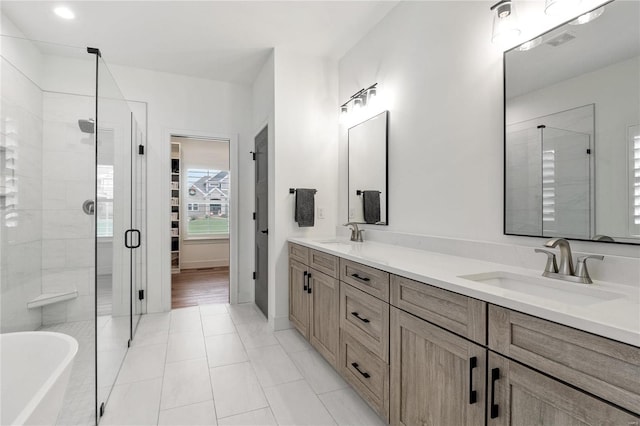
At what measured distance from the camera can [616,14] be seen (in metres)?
1.22

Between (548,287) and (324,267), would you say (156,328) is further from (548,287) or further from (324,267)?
(548,287)

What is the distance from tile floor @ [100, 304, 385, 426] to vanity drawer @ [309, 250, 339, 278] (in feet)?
2.34

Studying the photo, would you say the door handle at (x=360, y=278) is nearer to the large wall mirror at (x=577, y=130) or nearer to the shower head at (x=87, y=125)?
the large wall mirror at (x=577, y=130)

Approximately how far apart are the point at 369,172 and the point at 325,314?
50.4 inches

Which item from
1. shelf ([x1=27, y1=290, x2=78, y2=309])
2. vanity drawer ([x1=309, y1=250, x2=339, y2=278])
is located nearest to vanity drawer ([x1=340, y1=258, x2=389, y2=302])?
vanity drawer ([x1=309, y1=250, x2=339, y2=278])

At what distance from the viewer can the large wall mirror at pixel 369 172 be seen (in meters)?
2.63

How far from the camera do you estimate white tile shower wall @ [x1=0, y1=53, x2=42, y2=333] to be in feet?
5.77

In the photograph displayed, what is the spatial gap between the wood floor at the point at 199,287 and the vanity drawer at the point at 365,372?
2483 mm

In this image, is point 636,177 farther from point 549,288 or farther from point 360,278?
point 360,278

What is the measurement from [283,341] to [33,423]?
193 centimetres

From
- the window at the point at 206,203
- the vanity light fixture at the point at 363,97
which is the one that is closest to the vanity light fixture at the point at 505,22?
the vanity light fixture at the point at 363,97

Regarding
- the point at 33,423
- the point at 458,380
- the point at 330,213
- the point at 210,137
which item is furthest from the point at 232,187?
the point at 458,380

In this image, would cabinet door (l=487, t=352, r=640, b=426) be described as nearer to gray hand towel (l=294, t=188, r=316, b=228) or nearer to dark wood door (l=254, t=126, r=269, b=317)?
gray hand towel (l=294, t=188, r=316, b=228)

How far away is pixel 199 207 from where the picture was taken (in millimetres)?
6363
